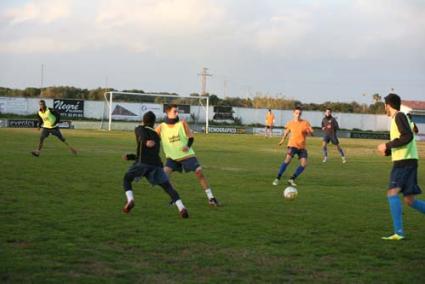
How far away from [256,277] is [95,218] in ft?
13.0

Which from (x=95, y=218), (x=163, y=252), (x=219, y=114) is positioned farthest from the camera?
(x=219, y=114)

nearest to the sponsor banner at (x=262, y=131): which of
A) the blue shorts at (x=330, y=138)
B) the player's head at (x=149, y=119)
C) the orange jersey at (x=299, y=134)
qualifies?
the blue shorts at (x=330, y=138)

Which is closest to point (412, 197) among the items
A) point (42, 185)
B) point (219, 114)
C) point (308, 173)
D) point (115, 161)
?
point (42, 185)

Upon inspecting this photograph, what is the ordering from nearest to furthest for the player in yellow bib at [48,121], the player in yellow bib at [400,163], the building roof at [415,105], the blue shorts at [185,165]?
the player in yellow bib at [400,163] → the blue shorts at [185,165] → the player in yellow bib at [48,121] → the building roof at [415,105]

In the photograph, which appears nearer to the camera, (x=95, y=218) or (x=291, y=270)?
(x=291, y=270)

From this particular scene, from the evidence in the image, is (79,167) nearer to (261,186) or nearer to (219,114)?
(261,186)

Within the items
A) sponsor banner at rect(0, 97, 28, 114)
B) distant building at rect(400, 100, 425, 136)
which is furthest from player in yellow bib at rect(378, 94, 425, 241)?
distant building at rect(400, 100, 425, 136)

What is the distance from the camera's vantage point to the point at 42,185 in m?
13.6

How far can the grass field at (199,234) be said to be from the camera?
6.59 metres

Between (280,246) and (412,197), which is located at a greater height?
(412,197)

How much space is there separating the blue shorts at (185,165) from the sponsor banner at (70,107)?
4739 cm

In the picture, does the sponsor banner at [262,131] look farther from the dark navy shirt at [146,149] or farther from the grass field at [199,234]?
the dark navy shirt at [146,149]

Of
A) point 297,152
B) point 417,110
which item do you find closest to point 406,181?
point 297,152

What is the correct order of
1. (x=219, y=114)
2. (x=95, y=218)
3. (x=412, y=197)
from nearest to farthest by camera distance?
(x=412, y=197) → (x=95, y=218) → (x=219, y=114)
